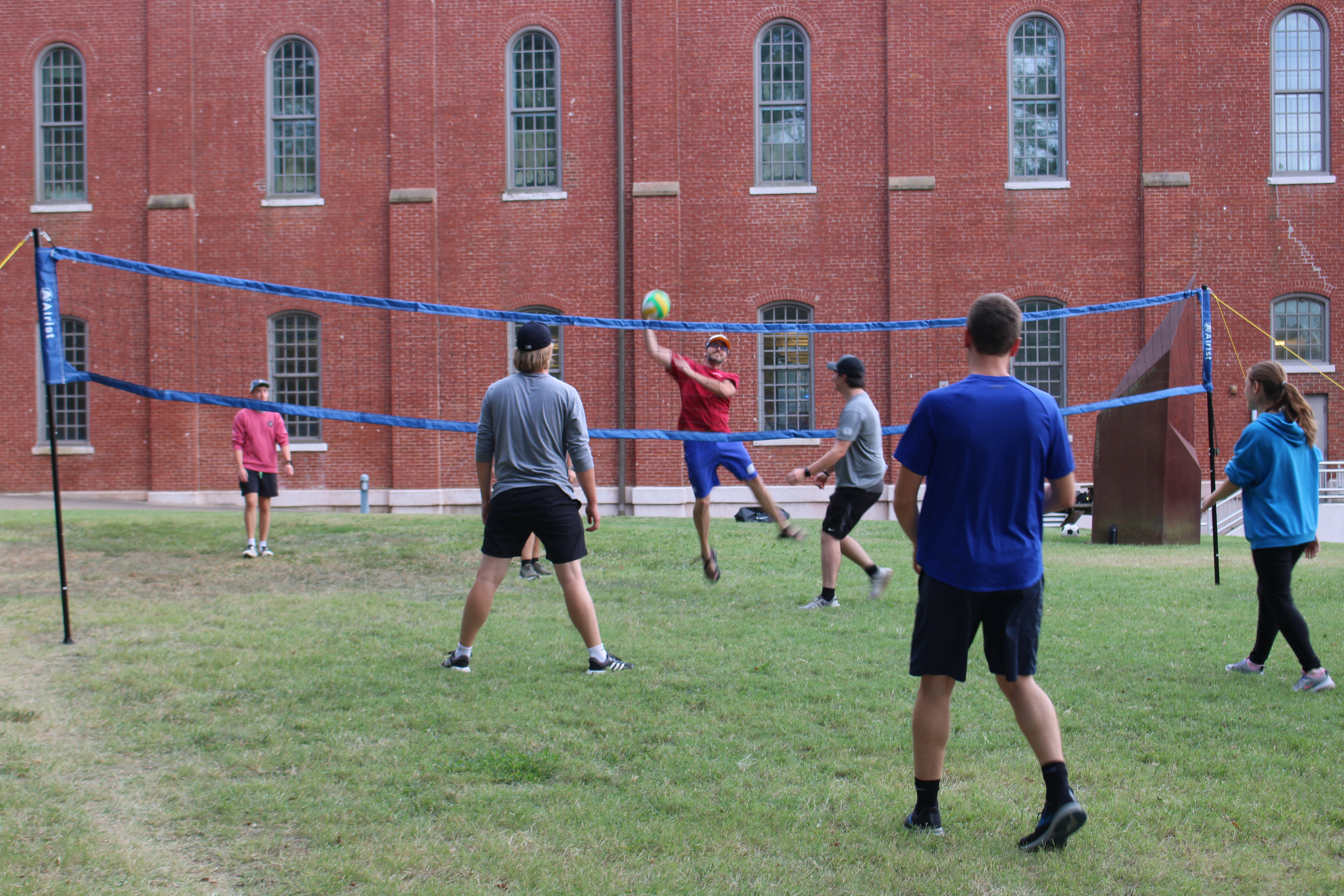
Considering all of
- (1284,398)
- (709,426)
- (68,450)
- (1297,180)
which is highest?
(1297,180)

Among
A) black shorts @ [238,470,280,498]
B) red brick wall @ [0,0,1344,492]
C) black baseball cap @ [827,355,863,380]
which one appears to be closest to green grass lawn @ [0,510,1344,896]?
black baseball cap @ [827,355,863,380]

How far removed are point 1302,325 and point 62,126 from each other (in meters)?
27.5

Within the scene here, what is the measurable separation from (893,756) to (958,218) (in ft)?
62.9

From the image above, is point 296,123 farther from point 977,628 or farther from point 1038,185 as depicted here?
point 977,628

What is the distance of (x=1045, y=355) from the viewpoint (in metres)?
22.8

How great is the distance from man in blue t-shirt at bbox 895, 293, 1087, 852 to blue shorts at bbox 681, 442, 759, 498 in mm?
5189

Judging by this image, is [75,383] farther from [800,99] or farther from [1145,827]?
[1145,827]

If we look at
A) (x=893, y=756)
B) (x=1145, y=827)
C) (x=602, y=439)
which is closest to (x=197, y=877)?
(x=893, y=756)

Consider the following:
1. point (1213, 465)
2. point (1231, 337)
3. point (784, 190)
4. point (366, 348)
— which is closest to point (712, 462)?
point (1213, 465)

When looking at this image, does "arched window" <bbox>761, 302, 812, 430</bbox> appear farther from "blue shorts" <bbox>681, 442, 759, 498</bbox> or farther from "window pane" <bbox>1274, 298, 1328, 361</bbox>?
"blue shorts" <bbox>681, 442, 759, 498</bbox>

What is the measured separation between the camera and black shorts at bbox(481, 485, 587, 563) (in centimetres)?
612

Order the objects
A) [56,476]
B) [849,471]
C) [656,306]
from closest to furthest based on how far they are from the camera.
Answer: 1. [56,476]
2. [849,471]
3. [656,306]

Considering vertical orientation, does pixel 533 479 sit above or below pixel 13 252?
below

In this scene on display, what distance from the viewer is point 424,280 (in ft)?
74.1
